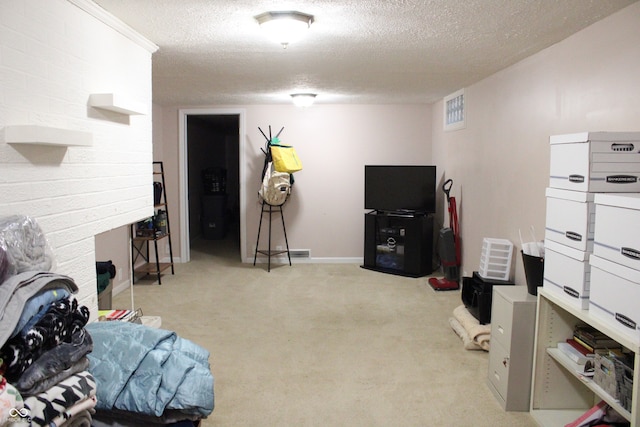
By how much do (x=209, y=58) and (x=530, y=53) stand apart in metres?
2.31

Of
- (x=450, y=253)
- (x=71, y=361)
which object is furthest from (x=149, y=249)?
(x=71, y=361)

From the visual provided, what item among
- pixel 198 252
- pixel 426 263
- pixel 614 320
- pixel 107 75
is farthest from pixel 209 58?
pixel 198 252

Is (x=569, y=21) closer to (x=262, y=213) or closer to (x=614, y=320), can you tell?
(x=614, y=320)

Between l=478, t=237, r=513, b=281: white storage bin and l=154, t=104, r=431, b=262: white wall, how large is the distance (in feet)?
9.06

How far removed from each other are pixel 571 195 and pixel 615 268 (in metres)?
0.45

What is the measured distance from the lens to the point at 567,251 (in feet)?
7.39

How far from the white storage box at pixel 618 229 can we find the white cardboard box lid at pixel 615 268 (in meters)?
0.02

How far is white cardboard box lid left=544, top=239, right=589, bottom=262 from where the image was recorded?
6.99 ft

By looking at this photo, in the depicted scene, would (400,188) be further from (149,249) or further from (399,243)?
(149,249)

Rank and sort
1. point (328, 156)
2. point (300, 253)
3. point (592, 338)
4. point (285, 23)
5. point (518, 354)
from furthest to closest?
point (300, 253), point (328, 156), point (518, 354), point (285, 23), point (592, 338)

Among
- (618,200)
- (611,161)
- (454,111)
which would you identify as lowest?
(618,200)

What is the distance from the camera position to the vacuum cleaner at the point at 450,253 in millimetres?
5059

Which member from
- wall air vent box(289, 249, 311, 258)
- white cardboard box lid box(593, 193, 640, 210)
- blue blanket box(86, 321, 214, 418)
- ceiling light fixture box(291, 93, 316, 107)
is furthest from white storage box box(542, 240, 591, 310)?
wall air vent box(289, 249, 311, 258)

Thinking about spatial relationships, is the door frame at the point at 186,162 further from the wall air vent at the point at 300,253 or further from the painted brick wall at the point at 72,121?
the painted brick wall at the point at 72,121
